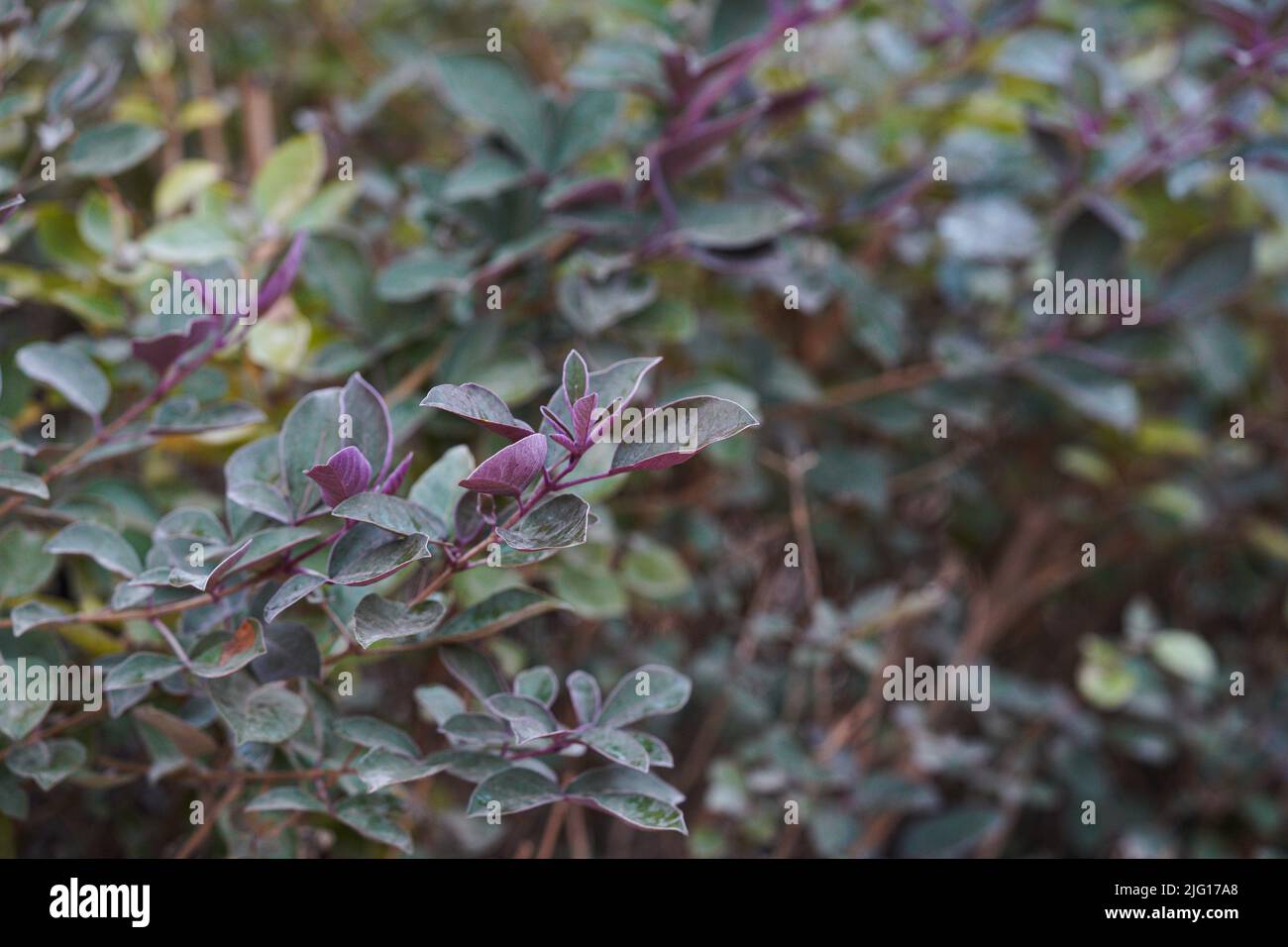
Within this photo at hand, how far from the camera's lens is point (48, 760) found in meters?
0.71

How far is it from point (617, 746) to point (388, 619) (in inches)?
6.3

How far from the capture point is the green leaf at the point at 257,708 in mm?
661

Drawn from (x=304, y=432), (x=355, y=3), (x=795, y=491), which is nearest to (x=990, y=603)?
(x=795, y=491)

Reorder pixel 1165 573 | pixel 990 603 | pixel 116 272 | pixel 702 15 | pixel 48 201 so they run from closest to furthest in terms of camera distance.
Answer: pixel 116 272 < pixel 48 201 < pixel 702 15 < pixel 990 603 < pixel 1165 573

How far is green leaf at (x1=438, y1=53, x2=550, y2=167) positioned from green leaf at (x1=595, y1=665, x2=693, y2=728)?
48cm

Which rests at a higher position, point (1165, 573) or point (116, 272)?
point (116, 272)

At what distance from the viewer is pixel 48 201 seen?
3.34 ft

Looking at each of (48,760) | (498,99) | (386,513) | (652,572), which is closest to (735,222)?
(498,99)

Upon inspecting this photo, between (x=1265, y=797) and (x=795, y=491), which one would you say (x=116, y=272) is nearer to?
(x=795, y=491)

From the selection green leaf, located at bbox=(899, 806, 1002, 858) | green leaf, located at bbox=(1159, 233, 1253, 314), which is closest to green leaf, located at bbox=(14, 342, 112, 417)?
green leaf, located at bbox=(899, 806, 1002, 858)

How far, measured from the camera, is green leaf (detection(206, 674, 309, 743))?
0.66 m

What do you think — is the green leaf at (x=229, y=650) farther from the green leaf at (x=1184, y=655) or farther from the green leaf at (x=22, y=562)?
the green leaf at (x=1184, y=655)

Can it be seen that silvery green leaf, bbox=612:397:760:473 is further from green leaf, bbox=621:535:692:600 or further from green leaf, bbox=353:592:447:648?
green leaf, bbox=621:535:692:600

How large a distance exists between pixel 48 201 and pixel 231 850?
654mm
